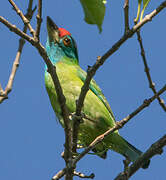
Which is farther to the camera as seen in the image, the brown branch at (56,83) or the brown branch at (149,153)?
the brown branch at (149,153)

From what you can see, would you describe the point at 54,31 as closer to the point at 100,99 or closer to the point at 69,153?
the point at 100,99

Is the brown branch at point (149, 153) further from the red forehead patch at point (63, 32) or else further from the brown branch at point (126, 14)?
the red forehead patch at point (63, 32)

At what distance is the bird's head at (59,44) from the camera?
5215 millimetres

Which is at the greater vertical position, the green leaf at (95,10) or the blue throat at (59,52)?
the blue throat at (59,52)

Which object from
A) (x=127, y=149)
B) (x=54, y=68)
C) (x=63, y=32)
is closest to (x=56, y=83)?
(x=54, y=68)

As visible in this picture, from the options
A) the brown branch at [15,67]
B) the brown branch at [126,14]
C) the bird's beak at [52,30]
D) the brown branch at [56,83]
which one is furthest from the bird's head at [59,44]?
the brown branch at [126,14]

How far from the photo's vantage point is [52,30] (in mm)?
5270

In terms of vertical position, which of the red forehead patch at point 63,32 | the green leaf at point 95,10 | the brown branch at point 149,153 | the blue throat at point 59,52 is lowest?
the brown branch at point 149,153

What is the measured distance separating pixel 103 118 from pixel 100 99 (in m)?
0.47

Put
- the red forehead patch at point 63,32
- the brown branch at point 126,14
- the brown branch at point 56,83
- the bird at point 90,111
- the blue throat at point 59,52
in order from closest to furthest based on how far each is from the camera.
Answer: the brown branch at point 126,14
the brown branch at point 56,83
the bird at point 90,111
the blue throat at point 59,52
the red forehead patch at point 63,32

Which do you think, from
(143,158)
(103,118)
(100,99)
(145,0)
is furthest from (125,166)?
(100,99)

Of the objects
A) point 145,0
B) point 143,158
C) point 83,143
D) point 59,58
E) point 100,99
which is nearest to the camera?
point 145,0

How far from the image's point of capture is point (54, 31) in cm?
527

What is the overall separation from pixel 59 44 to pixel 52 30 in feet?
Result: 0.82
